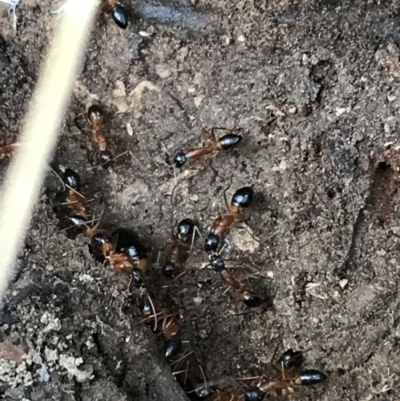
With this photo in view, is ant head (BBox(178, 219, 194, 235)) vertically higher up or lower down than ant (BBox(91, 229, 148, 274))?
higher up

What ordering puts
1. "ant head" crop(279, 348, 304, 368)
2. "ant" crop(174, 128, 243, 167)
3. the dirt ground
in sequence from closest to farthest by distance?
the dirt ground < "ant" crop(174, 128, 243, 167) < "ant head" crop(279, 348, 304, 368)

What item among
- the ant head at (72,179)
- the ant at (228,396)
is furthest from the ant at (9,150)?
the ant at (228,396)

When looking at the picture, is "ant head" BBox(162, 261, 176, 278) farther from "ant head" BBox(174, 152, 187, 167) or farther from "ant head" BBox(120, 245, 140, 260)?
"ant head" BBox(174, 152, 187, 167)

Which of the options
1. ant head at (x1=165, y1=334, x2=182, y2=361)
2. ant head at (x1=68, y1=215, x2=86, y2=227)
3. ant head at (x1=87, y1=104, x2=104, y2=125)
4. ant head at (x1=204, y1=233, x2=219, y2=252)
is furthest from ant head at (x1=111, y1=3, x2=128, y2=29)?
ant head at (x1=165, y1=334, x2=182, y2=361)

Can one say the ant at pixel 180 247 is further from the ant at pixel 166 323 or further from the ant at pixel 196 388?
the ant at pixel 196 388

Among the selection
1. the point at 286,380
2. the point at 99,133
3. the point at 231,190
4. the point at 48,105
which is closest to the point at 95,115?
the point at 99,133

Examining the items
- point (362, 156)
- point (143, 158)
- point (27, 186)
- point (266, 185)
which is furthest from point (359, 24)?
point (27, 186)

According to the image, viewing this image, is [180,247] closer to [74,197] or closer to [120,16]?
[74,197]
